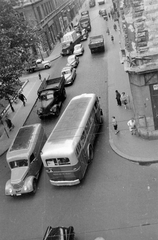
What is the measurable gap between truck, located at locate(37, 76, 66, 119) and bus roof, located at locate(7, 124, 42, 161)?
4.49m

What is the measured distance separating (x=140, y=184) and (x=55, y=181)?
4.41m

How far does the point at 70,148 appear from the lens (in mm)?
12031

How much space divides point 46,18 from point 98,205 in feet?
128

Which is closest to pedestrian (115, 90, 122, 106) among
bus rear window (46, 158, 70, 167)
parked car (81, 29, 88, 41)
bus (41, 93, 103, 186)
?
bus (41, 93, 103, 186)

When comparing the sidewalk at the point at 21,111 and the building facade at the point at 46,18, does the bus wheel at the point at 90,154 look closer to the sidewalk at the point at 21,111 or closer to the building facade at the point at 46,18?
the sidewalk at the point at 21,111

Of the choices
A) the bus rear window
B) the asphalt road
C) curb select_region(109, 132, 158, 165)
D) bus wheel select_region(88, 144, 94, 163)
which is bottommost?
the asphalt road

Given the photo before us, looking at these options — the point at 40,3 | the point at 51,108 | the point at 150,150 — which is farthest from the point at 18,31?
the point at 40,3

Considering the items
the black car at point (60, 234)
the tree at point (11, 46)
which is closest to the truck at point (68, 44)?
the tree at point (11, 46)

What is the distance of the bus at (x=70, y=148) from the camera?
1213 centimetres

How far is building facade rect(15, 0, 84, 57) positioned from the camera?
36.2m

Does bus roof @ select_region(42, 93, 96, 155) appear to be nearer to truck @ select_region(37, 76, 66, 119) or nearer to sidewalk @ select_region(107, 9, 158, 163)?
sidewalk @ select_region(107, 9, 158, 163)

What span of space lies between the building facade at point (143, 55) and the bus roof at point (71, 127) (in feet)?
10.7

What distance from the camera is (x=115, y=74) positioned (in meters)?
25.4

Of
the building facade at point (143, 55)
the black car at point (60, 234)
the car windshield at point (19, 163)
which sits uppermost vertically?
the building facade at point (143, 55)
